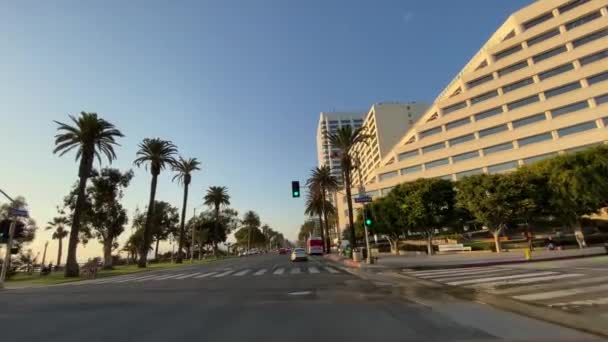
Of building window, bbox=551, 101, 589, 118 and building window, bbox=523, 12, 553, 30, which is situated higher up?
building window, bbox=523, 12, 553, 30

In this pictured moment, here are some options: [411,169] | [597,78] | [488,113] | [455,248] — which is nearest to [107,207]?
[455,248]

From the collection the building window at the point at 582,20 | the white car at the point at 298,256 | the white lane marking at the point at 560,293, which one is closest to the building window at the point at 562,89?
the building window at the point at 582,20

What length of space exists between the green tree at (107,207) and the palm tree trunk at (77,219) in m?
12.8

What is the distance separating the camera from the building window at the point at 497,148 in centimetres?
6128

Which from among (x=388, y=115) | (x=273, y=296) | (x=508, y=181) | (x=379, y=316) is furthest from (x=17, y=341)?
(x=388, y=115)

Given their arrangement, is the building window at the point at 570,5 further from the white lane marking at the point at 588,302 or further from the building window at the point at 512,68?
the white lane marking at the point at 588,302

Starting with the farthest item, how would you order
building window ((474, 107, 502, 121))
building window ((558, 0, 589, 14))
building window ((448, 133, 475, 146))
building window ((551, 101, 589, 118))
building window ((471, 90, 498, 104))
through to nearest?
1. building window ((448, 133, 475, 146))
2. building window ((471, 90, 498, 104))
3. building window ((474, 107, 502, 121))
4. building window ((558, 0, 589, 14))
5. building window ((551, 101, 589, 118))

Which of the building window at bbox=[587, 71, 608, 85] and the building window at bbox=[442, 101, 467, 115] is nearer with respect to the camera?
the building window at bbox=[587, 71, 608, 85]

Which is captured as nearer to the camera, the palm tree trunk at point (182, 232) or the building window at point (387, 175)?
the palm tree trunk at point (182, 232)

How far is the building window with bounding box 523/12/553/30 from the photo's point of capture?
6313 cm

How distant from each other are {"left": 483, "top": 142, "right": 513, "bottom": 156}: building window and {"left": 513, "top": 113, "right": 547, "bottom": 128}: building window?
3.72 meters

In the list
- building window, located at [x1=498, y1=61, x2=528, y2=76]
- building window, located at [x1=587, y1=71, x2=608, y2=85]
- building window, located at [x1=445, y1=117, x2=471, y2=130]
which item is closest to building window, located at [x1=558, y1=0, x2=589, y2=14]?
building window, located at [x1=498, y1=61, x2=528, y2=76]

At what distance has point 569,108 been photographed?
55.9 m

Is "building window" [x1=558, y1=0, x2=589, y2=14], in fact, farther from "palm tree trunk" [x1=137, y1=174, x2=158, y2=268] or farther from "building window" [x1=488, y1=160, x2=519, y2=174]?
"palm tree trunk" [x1=137, y1=174, x2=158, y2=268]
